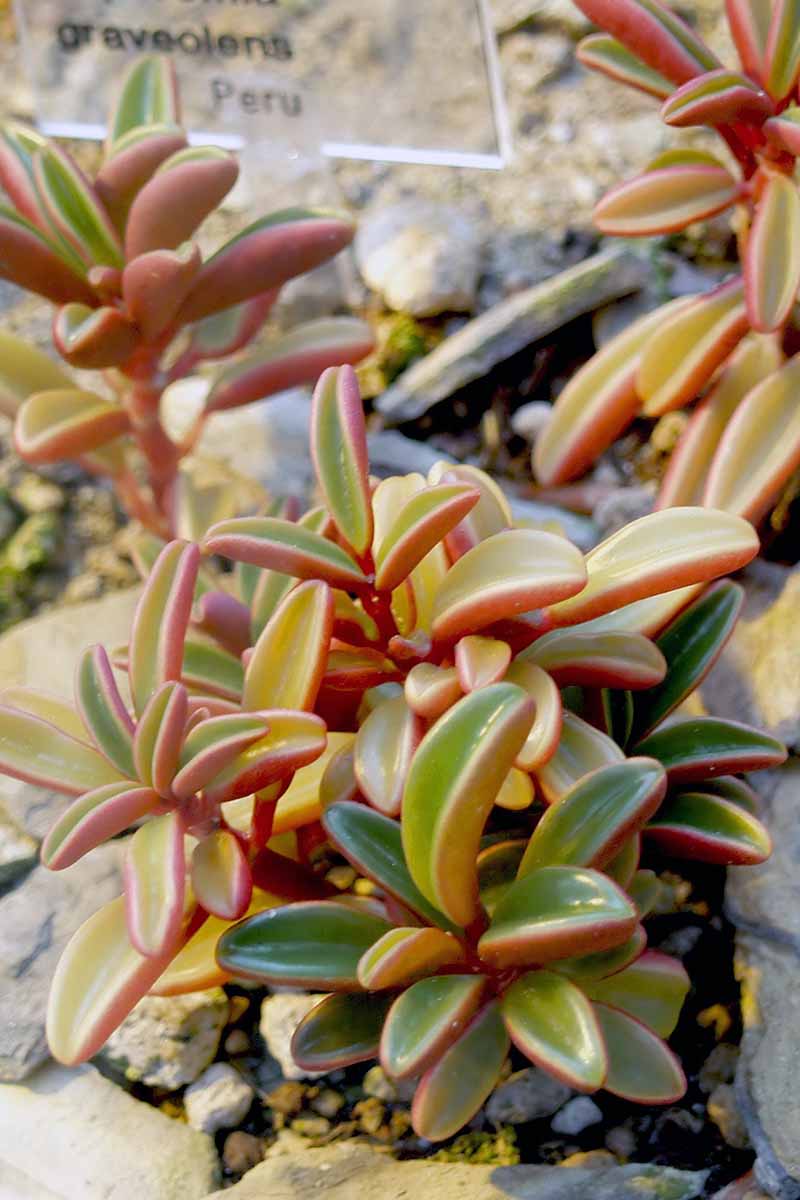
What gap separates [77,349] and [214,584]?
295 millimetres

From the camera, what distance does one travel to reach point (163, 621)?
3.22 ft

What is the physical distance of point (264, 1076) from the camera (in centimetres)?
115

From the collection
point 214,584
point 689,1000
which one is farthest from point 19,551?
point 689,1000

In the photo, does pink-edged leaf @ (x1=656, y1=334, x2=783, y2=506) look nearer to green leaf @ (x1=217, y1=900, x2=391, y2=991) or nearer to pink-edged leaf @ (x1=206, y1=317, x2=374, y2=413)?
pink-edged leaf @ (x1=206, y1=317, x2=374, y2=413)

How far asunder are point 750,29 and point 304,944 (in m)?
1.05

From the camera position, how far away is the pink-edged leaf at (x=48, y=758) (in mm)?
945

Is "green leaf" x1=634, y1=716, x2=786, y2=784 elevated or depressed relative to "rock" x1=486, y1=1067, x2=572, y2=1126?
elevated

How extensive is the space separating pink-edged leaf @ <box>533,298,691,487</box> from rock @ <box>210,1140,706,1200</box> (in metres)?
0.79

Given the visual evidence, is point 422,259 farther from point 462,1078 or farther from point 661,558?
point 462,1078

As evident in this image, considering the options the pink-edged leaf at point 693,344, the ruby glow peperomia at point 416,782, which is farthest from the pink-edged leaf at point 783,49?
the ruby glow peperomia at point 416,782

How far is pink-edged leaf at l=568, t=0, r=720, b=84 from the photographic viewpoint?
125 centimetres

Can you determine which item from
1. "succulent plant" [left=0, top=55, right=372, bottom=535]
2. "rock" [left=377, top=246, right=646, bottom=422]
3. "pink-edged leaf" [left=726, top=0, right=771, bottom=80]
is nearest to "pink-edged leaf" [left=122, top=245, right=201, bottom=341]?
"succulent plant" [left=0, top=55, right=372, bottom=535]

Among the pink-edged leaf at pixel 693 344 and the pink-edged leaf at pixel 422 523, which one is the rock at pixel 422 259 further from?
the pink-edged leaf at pixel 422 523

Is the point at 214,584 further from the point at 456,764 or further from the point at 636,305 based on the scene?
the point at 636,305
